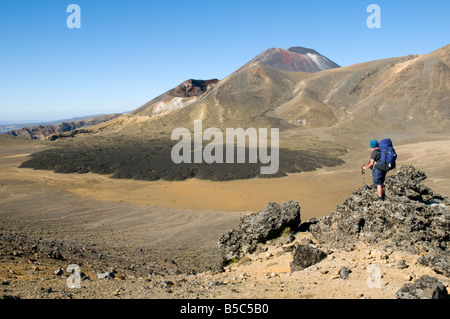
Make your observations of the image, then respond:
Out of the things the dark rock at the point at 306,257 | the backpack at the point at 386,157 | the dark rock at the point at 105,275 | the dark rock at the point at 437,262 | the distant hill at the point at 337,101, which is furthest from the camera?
the distant hill at the point at 337,101

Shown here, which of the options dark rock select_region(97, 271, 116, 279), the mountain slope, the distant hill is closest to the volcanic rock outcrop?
dark rock select_region(97, 271, 116, 279)

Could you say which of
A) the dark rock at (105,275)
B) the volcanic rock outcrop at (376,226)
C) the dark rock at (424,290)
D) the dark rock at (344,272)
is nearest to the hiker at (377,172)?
the volcanic rock outcrop at (376,226)

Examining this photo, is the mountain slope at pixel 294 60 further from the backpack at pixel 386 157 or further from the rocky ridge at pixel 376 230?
the backpack at pixel 386 157

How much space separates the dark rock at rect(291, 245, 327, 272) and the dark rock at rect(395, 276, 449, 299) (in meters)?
1.93

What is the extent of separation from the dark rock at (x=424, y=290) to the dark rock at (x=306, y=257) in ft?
6.32

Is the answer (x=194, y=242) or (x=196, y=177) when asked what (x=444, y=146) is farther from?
(x=194, y=242)

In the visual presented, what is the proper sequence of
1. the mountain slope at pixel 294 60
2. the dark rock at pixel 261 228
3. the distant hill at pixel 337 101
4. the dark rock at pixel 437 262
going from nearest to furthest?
1. the dark rock at pixel 437 262
2. the dark rock at pixel 261 228
3. the distant hill at pixel 337 101
4. the mountain slope at pixel 294 60

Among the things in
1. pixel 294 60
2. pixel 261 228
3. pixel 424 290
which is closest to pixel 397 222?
pixel 424 290

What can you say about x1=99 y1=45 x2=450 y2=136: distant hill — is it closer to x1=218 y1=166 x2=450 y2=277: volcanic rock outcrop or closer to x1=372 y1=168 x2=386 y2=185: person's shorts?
x1=218 y1=166 x2=450 y2=277: volcanic rock outcrop

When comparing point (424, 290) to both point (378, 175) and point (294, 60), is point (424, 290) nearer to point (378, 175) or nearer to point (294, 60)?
point (378, 175)

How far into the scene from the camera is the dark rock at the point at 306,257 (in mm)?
6012
